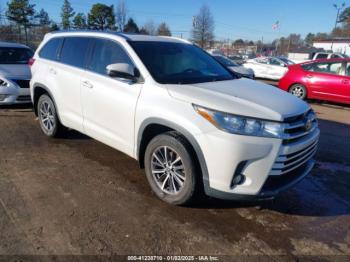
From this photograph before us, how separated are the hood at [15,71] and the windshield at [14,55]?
513 millimetres

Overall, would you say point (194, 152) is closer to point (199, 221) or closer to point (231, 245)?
point (199, 221)

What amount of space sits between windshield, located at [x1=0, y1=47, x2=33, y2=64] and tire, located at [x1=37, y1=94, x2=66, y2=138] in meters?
3.62

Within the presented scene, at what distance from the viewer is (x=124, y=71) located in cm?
359

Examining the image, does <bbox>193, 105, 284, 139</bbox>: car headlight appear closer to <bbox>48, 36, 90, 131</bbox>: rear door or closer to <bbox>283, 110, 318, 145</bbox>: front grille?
<bbox>283, 110, 318, 145</bbox>: front grille

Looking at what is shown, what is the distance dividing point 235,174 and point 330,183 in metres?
2.10

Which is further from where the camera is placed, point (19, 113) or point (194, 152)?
point (19, 113)

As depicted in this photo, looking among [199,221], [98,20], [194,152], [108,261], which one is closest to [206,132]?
[194,152]

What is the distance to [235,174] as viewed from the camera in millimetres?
2953

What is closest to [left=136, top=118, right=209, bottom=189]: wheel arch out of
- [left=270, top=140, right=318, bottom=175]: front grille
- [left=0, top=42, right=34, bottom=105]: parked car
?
[left=270, top=140, right=318, bottom=175]: front grille

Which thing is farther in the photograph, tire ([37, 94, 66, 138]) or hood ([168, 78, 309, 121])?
tire ([37, 94, 66, 138])

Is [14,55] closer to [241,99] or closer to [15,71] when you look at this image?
[15,71]

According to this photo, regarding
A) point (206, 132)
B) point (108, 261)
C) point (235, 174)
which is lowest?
point (108, 261)

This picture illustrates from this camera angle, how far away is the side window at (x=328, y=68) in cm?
976

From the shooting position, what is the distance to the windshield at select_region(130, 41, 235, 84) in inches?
147
